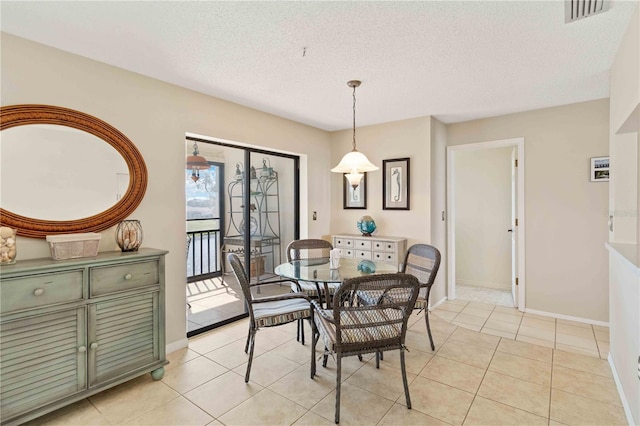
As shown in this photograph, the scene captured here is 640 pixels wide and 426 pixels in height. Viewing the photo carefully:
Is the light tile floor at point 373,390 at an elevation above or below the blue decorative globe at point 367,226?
below

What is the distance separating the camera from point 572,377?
7.94 feet

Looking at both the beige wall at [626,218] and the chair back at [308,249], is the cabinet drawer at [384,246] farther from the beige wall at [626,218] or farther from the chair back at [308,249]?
the beige wall at [626,218]

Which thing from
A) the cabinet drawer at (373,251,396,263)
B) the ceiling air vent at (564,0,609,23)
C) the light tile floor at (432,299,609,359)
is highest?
the ceiling air vent at (564,0,609,23)

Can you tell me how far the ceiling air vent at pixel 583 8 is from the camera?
1765mm

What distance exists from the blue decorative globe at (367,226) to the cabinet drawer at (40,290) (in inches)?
124

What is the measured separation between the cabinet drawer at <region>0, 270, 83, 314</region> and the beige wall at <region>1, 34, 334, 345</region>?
39 cm

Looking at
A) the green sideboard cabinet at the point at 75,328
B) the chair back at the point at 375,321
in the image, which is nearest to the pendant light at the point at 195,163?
the green sideboard cabinet at the point at 75,328

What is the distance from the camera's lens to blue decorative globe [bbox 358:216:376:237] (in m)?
4.29

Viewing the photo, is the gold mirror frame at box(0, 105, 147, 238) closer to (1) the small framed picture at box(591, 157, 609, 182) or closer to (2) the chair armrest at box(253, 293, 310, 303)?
(2) the chair armrest at box(253, 293, 310, 303)

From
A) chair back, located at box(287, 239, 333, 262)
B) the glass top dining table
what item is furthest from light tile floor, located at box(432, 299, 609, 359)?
chair back, located at box(287, 239, 333, 262)

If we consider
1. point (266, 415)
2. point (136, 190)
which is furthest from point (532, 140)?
point (136, 190)

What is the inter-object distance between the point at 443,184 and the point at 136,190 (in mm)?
3701

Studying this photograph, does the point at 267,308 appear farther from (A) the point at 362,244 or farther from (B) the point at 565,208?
(B) the point at 565,208

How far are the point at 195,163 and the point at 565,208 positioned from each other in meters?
4.21
